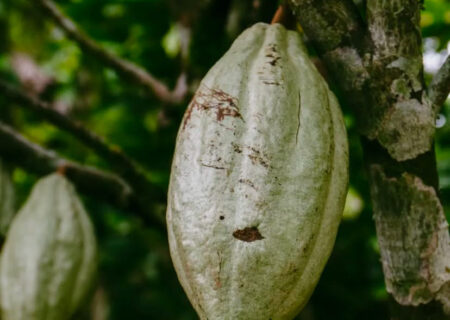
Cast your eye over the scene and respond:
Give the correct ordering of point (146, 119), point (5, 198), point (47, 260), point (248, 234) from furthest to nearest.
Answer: point (146, 119), point (5, 198), point (47, 260), point (248, 234)

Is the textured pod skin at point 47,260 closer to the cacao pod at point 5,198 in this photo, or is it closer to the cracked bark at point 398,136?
the cacao pod at point 5,198

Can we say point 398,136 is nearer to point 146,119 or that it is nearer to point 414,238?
point 414,238

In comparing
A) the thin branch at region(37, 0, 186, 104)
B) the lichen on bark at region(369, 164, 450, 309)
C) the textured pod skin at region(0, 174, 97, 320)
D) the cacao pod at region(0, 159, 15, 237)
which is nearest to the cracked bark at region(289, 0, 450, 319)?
the lichen on bark at region(369, 164, 450, 309)

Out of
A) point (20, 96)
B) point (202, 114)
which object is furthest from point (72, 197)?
point (202, 114)

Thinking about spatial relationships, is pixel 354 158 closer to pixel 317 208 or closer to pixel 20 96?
pixel 20 96

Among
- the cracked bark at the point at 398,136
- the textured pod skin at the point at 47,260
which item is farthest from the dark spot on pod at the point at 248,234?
the textured pod skin at the point at 47,260

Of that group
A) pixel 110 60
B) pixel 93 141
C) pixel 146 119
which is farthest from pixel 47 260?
pixel 146 119

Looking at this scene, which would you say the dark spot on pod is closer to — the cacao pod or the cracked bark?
the cracked bark
